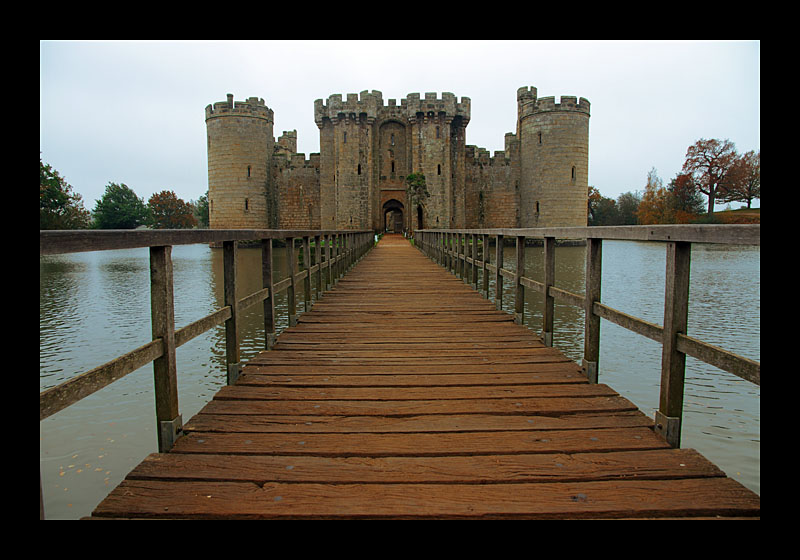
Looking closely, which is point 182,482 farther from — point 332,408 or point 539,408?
point 539,408

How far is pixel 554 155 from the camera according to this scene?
3194cm

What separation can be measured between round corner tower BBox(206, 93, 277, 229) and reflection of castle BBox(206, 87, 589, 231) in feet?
0.21

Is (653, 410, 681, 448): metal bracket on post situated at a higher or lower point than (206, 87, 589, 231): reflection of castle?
lower

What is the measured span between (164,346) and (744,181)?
51321 millimetres

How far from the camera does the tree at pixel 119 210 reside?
5541 centimetres

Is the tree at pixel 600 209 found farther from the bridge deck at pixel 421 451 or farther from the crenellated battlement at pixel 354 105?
the bridge deck at pixel 421 451

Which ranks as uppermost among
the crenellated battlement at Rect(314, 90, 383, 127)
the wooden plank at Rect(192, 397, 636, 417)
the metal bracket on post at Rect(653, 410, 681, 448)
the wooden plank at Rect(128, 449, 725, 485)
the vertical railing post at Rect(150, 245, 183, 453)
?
the crenellated battlement at Rect(314, 90, 383, 127)

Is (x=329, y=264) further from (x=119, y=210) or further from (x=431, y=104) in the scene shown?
(x=119, y=210)

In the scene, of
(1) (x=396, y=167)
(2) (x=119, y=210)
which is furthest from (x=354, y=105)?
(2) (x=119, y=210)

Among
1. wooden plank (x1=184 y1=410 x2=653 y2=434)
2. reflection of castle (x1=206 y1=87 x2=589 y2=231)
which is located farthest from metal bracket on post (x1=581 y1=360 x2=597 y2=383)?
reflection of castle (x1=206 y1=87 x2=589 y2=231)

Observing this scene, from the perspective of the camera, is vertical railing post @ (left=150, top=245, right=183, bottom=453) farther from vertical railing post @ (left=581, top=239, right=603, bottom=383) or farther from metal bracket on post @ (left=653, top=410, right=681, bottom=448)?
vertical railing post @ (left=581, top=239, right=603, bottom=383)

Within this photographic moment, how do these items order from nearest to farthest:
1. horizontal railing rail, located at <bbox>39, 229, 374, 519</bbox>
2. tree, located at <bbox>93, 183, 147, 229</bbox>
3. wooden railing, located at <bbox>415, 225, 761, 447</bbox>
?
horizontal railing rail, located at <bbox>39, 229, 374, 519</bbox> → wooden railing, located at <bbox>415, 225, 761, 447</bbox> → tree, located at <bbox>93, 183, 147, 229</bbox>

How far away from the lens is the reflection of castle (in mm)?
30969

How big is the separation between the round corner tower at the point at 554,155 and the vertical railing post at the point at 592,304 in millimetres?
30562
